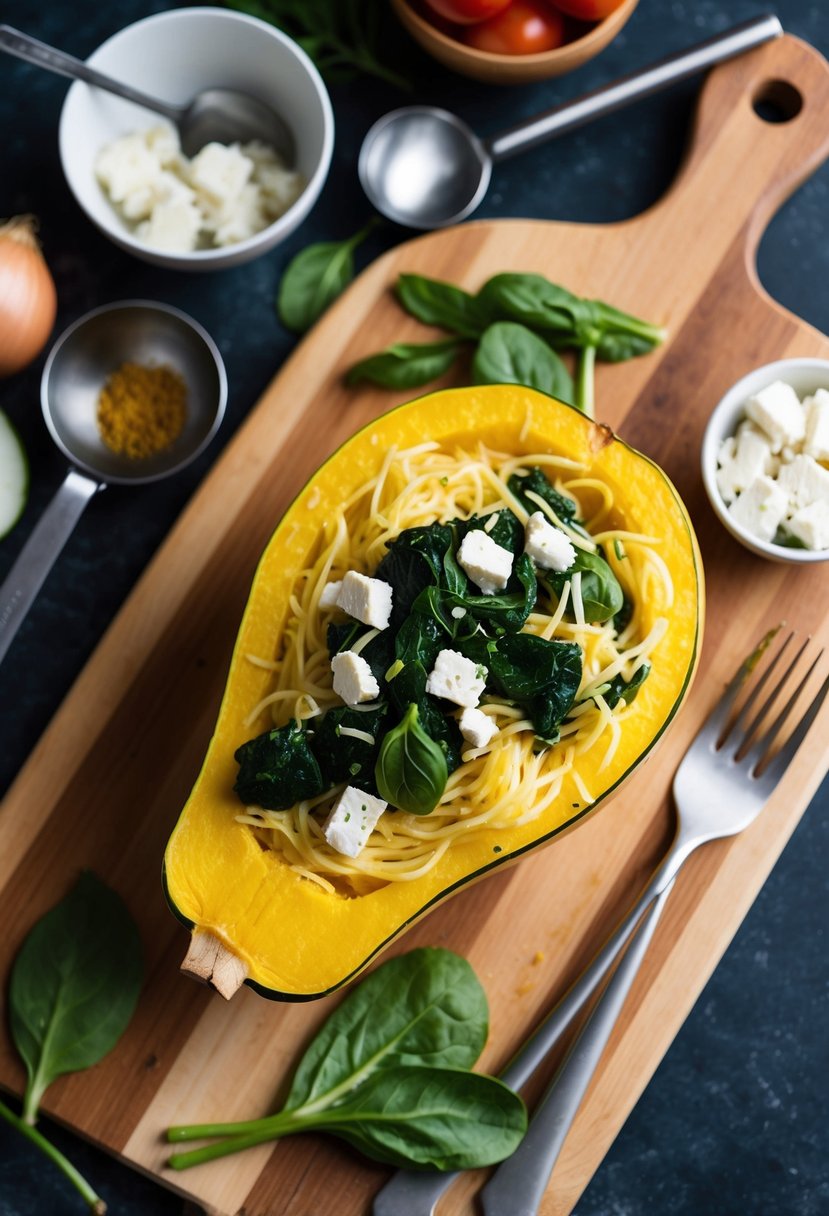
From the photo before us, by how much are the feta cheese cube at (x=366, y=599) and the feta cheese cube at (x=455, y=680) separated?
0.14 metres

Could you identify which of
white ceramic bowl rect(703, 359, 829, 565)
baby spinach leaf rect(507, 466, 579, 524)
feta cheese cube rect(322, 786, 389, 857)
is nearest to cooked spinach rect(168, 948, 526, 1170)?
feta cheese cube rect(322, 786, 389, 857)

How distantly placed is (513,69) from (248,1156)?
253 cm

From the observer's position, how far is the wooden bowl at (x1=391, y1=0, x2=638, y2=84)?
8.48ft

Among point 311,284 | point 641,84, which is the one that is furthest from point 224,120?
point 641,84

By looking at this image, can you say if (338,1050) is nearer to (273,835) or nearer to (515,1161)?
(515,1161)

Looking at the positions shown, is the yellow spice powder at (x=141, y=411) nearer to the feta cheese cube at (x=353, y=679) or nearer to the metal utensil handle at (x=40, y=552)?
the metal utensil handle at (x=40, y=552)

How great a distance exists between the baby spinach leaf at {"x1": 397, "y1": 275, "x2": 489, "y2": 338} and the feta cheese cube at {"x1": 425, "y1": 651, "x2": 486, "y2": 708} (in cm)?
94

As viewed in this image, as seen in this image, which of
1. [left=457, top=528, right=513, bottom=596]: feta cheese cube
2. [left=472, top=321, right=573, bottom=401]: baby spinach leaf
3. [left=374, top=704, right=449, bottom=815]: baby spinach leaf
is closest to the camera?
[left=374, top=704, right=449, bottom=815]: baby spinach leaf

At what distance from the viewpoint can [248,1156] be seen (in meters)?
2.32

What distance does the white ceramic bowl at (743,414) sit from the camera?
234 centimetres

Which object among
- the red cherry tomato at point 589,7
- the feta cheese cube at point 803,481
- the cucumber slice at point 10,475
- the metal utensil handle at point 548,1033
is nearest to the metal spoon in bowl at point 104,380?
the cucumber slice at point 10,475

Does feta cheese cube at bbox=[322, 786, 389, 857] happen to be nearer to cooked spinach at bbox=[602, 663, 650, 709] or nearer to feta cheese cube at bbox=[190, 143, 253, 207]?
cooked spinach at bbox=[602, 663, 650, 709]

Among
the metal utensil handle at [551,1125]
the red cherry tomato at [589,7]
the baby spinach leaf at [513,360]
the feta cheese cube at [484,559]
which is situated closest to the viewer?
the feta cheese cube at [484,559]

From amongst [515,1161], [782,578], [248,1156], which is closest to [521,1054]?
[515,1161]
